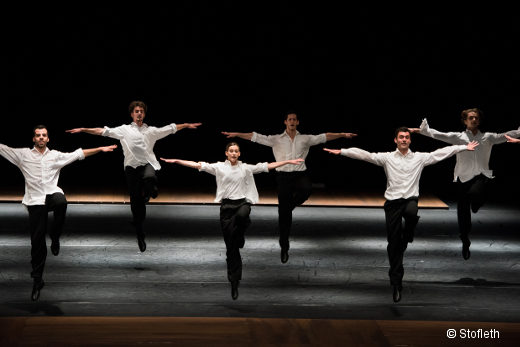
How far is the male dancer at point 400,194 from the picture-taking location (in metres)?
6.27

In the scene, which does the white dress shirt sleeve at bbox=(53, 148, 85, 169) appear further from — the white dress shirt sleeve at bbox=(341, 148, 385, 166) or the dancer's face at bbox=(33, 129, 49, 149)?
the white dress shirt sleeve at bbox=(341, 148, 385, 166)

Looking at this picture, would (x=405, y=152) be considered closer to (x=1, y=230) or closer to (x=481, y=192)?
(x=481, y=192)

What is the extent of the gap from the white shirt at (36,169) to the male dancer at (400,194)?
9.68 feet

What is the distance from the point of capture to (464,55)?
1059 cm

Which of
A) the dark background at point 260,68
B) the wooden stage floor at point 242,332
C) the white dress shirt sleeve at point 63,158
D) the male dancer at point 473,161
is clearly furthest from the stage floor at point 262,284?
the dark background at point 260,68

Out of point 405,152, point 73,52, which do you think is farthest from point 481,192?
point 73,52

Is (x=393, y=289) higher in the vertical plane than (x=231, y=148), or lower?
lower

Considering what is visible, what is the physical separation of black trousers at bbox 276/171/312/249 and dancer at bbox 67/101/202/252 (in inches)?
44.9

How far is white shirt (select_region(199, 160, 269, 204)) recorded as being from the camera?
6371 millimetres

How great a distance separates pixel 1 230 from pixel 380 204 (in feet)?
17.2

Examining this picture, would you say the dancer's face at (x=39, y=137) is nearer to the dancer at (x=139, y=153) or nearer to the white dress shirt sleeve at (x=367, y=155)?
the dancer at (x=139, y=153)

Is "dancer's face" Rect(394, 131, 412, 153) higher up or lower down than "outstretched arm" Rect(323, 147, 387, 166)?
higher up

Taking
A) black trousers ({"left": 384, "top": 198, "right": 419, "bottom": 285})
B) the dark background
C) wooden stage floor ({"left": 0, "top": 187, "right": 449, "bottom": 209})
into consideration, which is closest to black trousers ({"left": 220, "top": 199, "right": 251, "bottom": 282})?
black trousers ({"left": 384, "top": 198, "right": 419, "bottom": 285})

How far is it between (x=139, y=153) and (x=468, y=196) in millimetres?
3590
